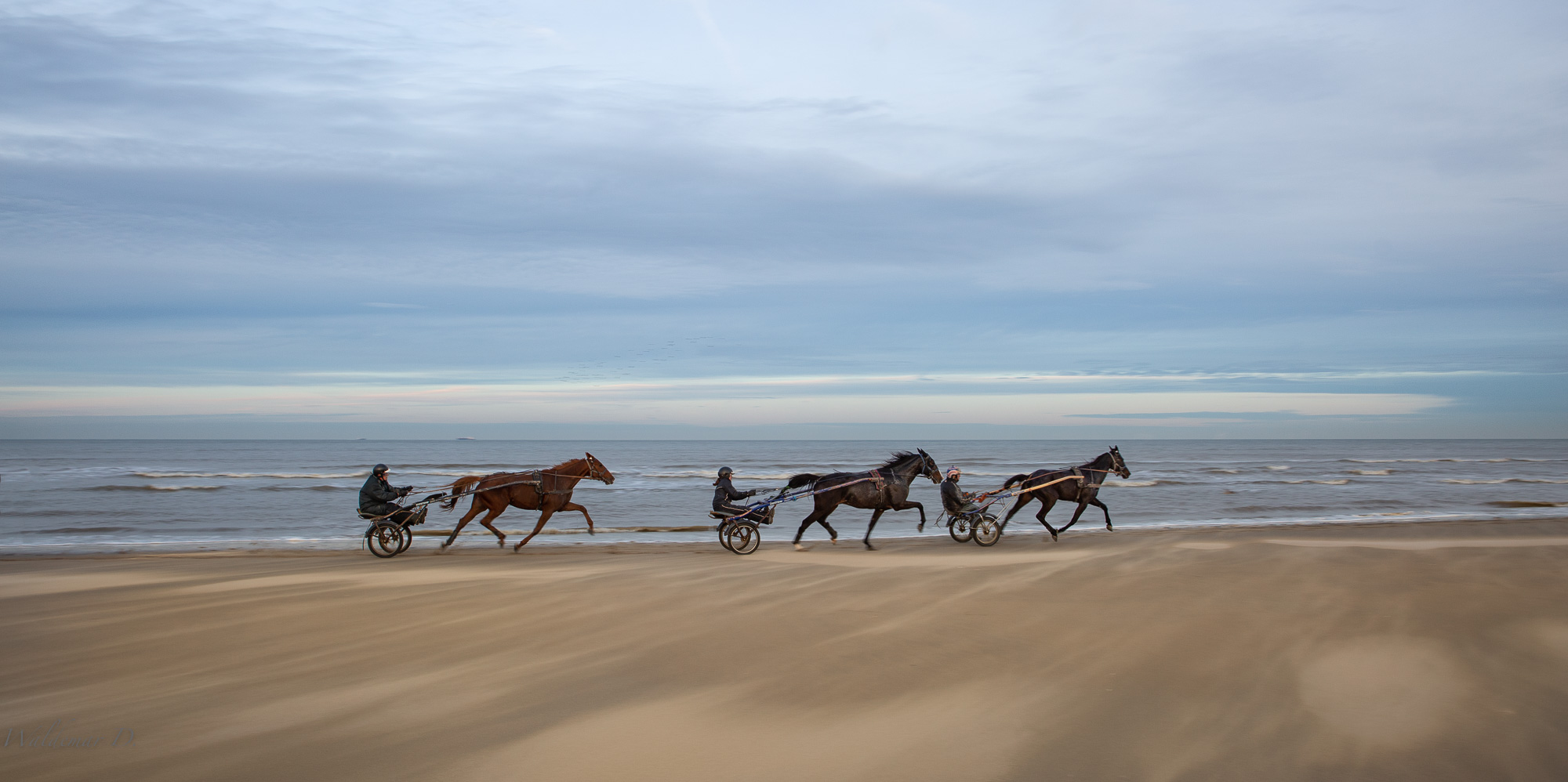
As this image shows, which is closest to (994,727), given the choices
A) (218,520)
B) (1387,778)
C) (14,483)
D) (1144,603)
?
(1387,778)

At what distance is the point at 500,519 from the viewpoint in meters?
19.9

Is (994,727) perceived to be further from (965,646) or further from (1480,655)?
(1480,655)

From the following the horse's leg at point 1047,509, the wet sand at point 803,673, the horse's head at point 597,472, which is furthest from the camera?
the horse's leg at point 1047,509

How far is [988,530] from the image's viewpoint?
13.8 m

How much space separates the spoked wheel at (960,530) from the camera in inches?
539

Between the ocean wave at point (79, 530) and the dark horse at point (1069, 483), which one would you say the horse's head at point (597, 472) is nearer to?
the dark horse at point (1069, 483)

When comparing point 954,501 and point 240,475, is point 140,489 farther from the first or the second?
point 954,501

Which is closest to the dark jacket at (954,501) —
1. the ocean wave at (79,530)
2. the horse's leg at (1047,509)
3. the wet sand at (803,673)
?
the horse's leg at (1047,509)

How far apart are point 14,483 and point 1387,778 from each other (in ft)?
150

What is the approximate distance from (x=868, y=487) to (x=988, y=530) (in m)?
2.32

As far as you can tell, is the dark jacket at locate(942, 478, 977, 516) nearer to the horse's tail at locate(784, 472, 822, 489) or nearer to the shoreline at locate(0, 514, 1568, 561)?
the shoreline at locate(0, 514, 1568, 561)

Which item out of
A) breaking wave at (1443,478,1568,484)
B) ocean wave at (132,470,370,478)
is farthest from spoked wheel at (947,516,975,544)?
ocean wave at (132,470,370,478)

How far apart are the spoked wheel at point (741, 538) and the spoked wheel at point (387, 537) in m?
4.83
